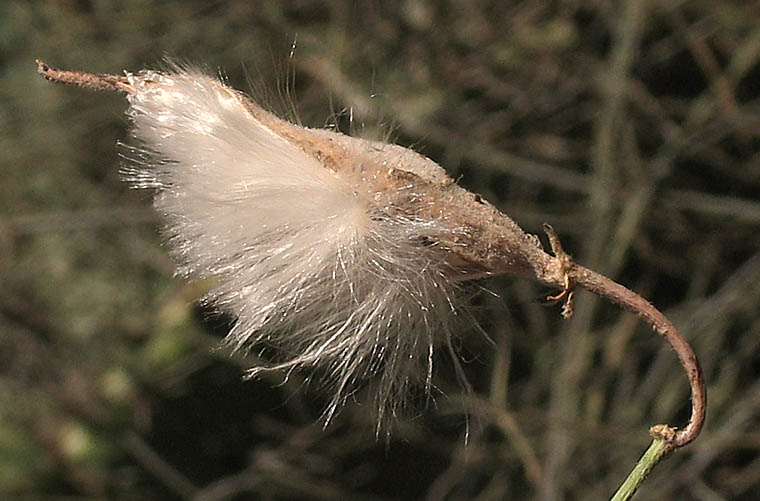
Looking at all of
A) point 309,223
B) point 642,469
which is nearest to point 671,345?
point 642,469

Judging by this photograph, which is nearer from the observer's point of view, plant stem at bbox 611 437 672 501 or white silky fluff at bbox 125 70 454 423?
plant stem at bbox 611 437 672 501

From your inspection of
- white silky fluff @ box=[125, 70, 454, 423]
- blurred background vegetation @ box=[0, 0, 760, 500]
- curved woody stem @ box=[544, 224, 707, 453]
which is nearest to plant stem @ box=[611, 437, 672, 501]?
curved woody stem @ box=[544, 224, 707, 453]

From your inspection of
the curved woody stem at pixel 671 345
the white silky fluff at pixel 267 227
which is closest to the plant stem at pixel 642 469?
the curved woody stem at pixel 671 345

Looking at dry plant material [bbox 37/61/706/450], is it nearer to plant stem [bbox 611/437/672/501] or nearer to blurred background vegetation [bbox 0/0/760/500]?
plant stem [bbox 611/437/672/501]

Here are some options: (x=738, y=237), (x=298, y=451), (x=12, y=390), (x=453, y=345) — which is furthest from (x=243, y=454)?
(x=453, y=345)

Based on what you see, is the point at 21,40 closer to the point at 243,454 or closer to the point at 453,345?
the point at 243,454

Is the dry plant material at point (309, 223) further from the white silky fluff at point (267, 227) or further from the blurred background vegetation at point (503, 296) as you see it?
the blurred background vegetation at point (503, 296)
